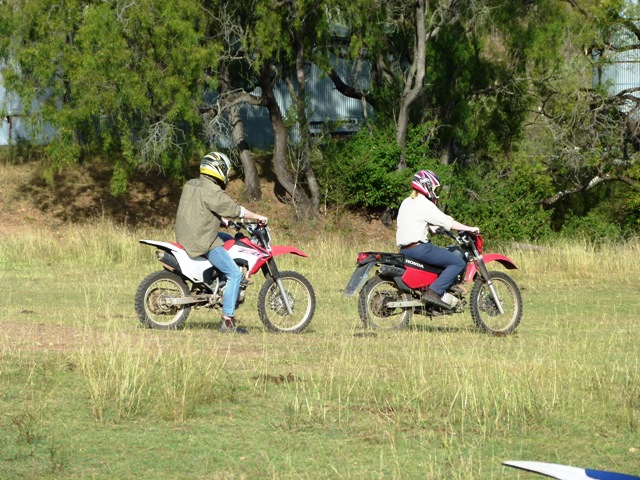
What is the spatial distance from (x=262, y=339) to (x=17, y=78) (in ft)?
68.4

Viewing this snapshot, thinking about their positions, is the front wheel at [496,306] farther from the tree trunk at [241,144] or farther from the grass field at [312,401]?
the tree trunk at [241,144]

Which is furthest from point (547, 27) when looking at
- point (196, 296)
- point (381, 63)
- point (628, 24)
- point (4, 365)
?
point (4, 365)

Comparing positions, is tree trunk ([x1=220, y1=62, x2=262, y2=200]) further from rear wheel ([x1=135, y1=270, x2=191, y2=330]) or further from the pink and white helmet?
rear wheel ([x1=135, y1=270, x2=191, y2=330])

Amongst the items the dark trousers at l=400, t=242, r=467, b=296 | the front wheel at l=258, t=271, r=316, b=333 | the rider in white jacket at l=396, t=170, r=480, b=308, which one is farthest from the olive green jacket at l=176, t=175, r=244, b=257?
the dark trousers at l=400, t=242, r=467, b=296

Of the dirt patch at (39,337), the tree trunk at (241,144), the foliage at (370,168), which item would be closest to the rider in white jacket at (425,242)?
the dirt patch at (39,337)

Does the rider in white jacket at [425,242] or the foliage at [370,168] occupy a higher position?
the foliage at [370,168]

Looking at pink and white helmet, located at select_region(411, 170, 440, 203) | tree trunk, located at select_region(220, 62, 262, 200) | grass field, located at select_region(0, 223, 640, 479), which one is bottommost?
grass field, located at select_region(0, 223, 640, 479)

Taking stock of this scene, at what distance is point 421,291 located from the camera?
13.5 m

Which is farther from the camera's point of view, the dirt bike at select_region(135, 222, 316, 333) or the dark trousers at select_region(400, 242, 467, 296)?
the dark trousers at select_region(400, 242, 467, 296)

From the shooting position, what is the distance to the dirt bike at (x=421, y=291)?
1335 centimetres

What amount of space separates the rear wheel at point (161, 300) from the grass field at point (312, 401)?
22 centimetres

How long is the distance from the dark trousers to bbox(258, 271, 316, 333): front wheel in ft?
3.81

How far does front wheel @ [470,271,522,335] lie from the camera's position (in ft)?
44.3

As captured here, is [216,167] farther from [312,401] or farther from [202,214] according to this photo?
[312,401]
